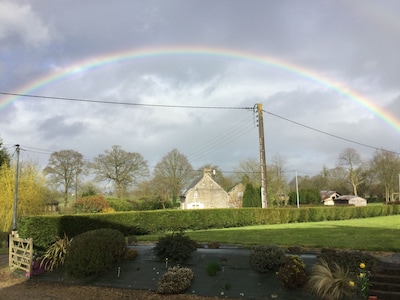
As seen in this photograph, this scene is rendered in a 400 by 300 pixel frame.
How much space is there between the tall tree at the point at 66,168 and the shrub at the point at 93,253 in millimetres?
41220

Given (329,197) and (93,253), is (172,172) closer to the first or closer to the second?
(329,197)

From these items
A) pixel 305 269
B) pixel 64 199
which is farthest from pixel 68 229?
pixel 64 199

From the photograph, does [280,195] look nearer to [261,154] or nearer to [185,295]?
[261,154]

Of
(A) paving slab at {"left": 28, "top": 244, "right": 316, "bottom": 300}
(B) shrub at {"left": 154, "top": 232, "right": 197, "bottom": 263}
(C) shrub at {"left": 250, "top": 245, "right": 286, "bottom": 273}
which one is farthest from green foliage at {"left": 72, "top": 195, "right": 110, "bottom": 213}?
(C) shrub at {"left": 250, "top": 245, "right": 286, "bottom": 273}

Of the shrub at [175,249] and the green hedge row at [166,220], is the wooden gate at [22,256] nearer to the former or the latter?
the shrub at [175,249]

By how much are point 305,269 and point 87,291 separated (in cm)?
554

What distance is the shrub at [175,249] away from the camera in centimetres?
1039

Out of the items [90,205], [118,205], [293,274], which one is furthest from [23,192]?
[293,274]

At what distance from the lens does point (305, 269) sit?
329 inches

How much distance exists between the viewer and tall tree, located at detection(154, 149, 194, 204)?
5803 cm

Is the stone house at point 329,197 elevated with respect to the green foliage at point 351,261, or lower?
elevated

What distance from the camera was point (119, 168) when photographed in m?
54.6

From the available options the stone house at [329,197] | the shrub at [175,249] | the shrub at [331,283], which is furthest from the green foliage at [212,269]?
the stone house at [329,197]

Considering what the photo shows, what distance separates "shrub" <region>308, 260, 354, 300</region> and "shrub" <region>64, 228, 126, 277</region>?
588cm
